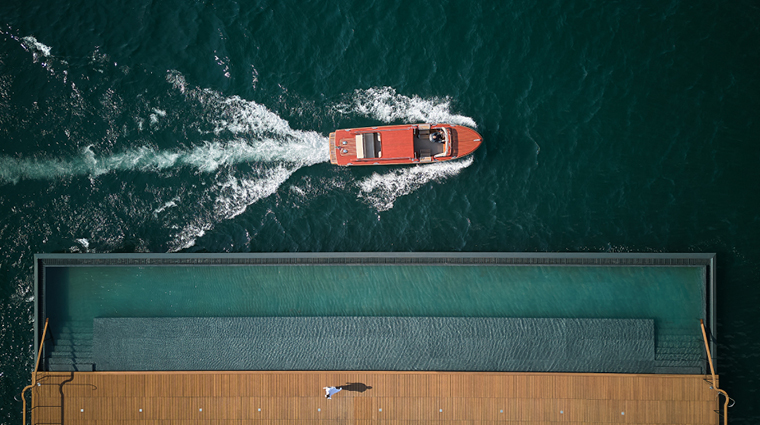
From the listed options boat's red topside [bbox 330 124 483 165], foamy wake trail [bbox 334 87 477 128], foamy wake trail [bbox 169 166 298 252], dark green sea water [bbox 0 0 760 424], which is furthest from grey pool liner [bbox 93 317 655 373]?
foamy wake trail [bbox 334 87 477 128]

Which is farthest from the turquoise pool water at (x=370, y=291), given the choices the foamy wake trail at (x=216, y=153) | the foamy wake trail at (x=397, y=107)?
the foamy wake trail at (x=397, y=107)

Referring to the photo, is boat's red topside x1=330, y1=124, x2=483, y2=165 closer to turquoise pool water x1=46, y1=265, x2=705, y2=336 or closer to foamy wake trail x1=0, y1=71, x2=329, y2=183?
foamy wake trail x1=0, y1=71, x2=329, y2=183

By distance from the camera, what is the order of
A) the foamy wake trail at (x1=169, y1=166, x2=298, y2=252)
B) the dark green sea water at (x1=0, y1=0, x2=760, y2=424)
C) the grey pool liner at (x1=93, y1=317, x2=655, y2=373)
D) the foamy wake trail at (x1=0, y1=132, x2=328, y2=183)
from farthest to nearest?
the foamy wake trail at (x1=0, y1=132, x2=328, y2=183)
the foamy wake trail at (x1=169, y1=166, x2=298, y2=252)
the dark green sea water at (x1=0, y1=0, x2=760, y2=424)
the grey pool liner at (x1=93, y1=317, x2=655, y2=373)

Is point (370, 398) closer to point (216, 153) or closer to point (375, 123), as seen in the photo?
point (375, 123)

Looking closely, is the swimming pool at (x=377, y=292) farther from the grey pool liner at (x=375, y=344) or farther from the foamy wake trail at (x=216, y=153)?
the foamy wake trail at (x=216, y=153)


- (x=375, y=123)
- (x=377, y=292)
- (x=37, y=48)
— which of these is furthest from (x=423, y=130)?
(x=37, y=48)

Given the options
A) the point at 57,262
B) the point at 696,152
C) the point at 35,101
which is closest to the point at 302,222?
the point at 57,262
